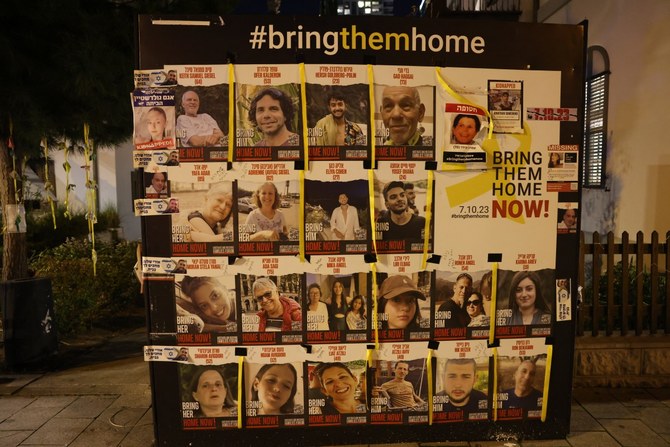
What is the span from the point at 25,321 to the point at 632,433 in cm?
650

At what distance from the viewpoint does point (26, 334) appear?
221 inches

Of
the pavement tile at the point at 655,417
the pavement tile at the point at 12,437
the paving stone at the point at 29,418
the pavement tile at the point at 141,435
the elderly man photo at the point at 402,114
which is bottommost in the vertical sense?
the pavement tile at the point at 12,437

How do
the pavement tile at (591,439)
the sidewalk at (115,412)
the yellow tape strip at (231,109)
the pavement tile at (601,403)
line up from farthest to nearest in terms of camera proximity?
the pavement tile at (601,403) < the sidewalk at (115,412) < the pavement tile at (591,439) < the yellow tape strip at (231,109)

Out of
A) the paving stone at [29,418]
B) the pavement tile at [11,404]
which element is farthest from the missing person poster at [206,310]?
the pavement tile at [11,404]

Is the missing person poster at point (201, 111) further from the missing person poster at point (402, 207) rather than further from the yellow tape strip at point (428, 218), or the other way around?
the yellow tape strip at point (428, 218)

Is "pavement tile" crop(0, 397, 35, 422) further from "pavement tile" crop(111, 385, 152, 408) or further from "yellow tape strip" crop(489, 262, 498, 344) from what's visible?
"yellow tape strip" crop(489, 262, 498, 344)

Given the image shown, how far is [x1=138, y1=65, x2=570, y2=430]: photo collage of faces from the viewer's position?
355cm

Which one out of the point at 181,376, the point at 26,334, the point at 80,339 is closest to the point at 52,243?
the point at 80,339

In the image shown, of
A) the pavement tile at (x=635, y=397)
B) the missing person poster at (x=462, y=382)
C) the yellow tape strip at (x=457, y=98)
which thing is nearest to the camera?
the yellow tape strip at (x=457, y=98)

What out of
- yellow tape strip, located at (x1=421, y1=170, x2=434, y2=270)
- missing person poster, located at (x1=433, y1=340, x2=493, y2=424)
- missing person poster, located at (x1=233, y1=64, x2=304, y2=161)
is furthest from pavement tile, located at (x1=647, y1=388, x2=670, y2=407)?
missing person poster, located at (x1=233, y1=64, x2=304, y2=161)

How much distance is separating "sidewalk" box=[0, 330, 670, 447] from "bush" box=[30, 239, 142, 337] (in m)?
1.00

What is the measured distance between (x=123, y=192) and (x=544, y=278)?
459 inches

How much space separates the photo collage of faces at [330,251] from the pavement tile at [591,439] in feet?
2.07

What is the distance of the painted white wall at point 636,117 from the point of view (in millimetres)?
6910
